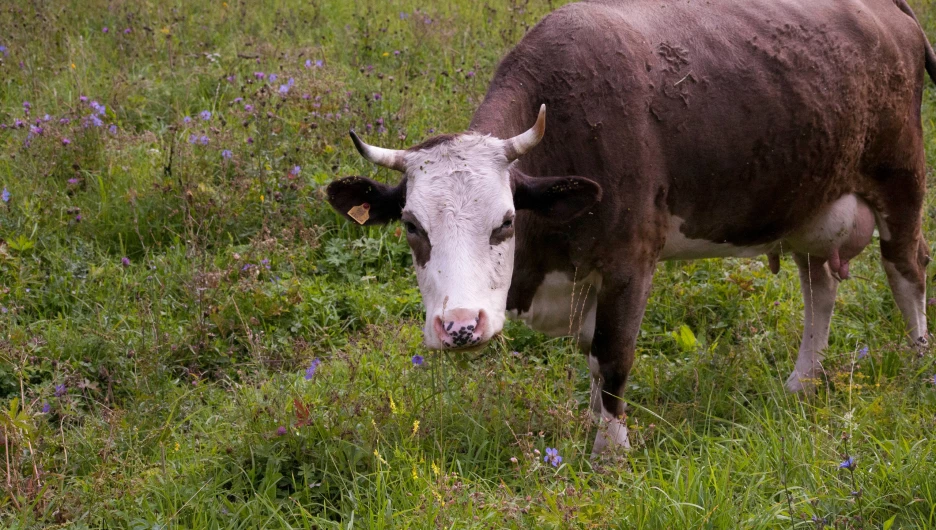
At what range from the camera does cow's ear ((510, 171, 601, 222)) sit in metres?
3.83

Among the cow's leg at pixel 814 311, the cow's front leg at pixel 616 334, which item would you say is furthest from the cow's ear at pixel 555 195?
the cow's leg at pixel 814 311

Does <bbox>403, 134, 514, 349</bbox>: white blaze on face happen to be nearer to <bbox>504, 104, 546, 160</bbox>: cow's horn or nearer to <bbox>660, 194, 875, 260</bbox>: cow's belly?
<bbox>504, 104, 546, 160</bbox>: cow's horn

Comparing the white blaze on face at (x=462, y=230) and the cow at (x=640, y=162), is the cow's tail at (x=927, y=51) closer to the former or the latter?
the cow at (x=640, y=162)

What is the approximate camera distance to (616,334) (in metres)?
4.32

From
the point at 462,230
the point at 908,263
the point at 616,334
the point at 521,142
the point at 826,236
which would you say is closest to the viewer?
the point at 462,230

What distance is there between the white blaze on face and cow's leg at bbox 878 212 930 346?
2431 millimetres

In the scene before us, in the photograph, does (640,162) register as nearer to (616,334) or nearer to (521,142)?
(521,142)

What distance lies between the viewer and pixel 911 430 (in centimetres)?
388

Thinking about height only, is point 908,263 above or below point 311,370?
below

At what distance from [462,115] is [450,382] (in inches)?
125

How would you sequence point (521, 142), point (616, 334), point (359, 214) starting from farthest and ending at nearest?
point (616, 334)
point (359, 214)
point (521, 142)

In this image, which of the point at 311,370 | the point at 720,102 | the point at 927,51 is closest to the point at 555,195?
the point at 720,102

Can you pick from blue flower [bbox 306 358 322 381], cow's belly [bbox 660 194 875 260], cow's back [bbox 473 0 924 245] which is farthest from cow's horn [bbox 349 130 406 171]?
cow's belly [bbox 660 194 875 260]

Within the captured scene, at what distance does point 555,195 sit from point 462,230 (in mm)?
487
